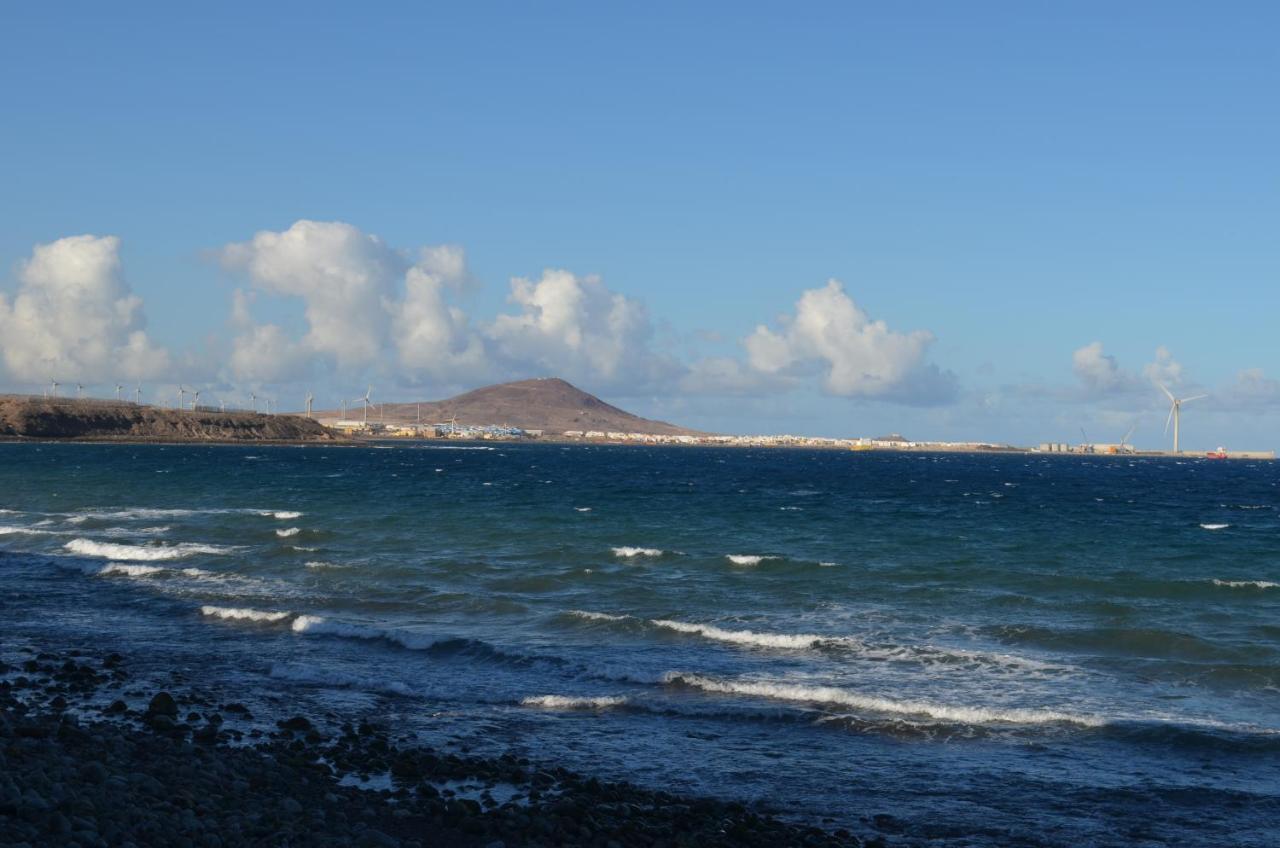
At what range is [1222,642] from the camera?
30.6 metres

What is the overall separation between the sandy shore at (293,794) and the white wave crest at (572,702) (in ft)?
11.5

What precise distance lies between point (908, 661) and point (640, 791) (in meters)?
12.2

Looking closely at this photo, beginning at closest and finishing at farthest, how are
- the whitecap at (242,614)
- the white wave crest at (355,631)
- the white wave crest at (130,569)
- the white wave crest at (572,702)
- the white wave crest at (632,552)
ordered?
the white wave crest at (572,702)
the white wave crest at (355,631)
the whitecap at (242,614)
the white wave crest at (130,569)
the white wave crest at (632,552)

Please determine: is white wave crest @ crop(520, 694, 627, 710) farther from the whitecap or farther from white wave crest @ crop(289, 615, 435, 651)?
the whitecap

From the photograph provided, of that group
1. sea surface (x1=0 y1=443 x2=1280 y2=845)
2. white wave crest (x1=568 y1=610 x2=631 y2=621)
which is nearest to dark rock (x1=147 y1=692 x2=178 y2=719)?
sea surface (x1=0 y1=443 x2=1280 y2=845)

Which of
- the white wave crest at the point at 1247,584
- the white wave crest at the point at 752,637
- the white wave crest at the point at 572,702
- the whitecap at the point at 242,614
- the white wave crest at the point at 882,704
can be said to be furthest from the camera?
the white wave crest at the point at 1247,584

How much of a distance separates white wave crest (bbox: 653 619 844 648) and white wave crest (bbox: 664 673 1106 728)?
461 centimetres

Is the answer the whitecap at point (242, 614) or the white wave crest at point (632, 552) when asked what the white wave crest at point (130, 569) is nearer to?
the whitecap at point (242, 614)

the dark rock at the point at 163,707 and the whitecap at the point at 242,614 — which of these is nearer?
the dark rock at the point at 163,707

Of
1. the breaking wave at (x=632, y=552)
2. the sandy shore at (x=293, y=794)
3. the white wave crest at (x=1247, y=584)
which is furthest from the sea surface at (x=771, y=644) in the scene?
the sandy shore at (x=293, y=794)

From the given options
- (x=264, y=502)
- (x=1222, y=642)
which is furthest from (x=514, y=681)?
(x=264, y=502)

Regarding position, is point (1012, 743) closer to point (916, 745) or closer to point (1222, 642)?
point (916, 745)

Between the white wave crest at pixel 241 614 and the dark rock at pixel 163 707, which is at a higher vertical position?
the dark rock at pixel 163 707

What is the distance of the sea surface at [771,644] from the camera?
62.3ft
